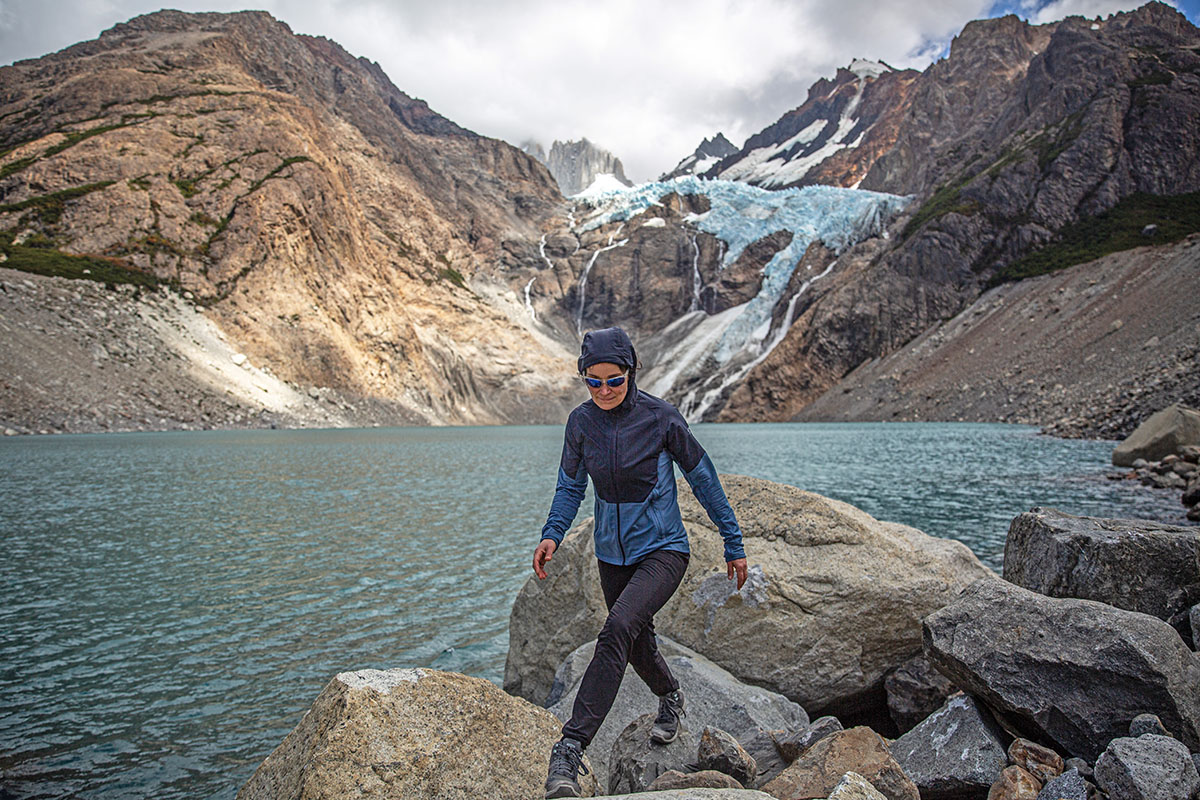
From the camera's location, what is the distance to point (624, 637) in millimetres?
4047

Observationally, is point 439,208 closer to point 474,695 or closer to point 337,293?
point 337,293

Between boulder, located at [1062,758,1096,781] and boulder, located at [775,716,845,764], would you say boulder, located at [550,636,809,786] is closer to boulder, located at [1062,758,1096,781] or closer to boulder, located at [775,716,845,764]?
boulder, located at [775,716,845,764]

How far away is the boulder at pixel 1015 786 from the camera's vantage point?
358 centimetres

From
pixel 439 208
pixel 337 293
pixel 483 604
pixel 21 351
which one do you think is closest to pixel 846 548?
pixel 483 604

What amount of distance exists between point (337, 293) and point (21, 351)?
39.7 meters

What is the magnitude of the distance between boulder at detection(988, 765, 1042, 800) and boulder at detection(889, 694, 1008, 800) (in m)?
0.19

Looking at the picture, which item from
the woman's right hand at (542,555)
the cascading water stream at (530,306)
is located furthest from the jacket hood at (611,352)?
the cascading water stream at (530,306)

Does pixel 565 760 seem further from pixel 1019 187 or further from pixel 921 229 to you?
pixel 1019 187

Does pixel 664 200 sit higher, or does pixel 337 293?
pixel 664 200

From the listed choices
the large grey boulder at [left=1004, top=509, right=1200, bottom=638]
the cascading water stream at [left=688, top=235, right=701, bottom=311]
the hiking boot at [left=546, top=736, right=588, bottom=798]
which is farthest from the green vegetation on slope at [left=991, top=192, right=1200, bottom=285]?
the hiking boot at [left=546, top=736, right=588, bottom=798]

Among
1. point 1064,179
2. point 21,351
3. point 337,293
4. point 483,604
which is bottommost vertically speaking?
point 483,604

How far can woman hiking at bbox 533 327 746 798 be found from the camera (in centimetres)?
423

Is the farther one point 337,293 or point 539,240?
point 539,240

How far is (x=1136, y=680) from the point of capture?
3975 millimetres
